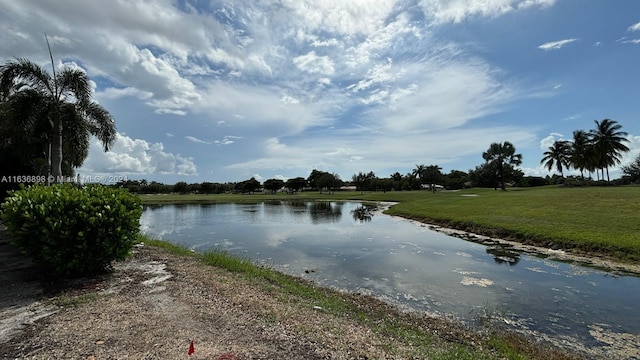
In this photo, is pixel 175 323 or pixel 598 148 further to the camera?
pixel 598 148

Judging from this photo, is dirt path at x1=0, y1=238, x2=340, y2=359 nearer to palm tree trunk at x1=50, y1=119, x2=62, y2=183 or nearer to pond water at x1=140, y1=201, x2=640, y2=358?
pond water at x1=140, y1=201, x2=640, y2=358

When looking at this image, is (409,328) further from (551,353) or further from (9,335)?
(9,335)

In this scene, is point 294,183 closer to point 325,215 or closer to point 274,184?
point 274,184

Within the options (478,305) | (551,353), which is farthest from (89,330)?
(478,305)

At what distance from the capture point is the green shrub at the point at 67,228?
8305 mm

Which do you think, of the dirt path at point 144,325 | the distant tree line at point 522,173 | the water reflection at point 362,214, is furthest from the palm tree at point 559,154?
the dirt path at point 144,325

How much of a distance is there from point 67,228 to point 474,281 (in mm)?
13785

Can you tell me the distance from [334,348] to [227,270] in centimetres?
696

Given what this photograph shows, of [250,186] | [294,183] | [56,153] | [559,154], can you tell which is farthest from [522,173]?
[56,153]

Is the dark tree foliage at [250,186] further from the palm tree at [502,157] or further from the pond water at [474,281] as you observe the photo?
the pond water at [474,281]

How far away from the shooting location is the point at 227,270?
11.6m

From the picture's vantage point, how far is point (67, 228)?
8.33 metres

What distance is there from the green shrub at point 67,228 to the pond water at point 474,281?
757cm

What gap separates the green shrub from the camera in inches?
327
